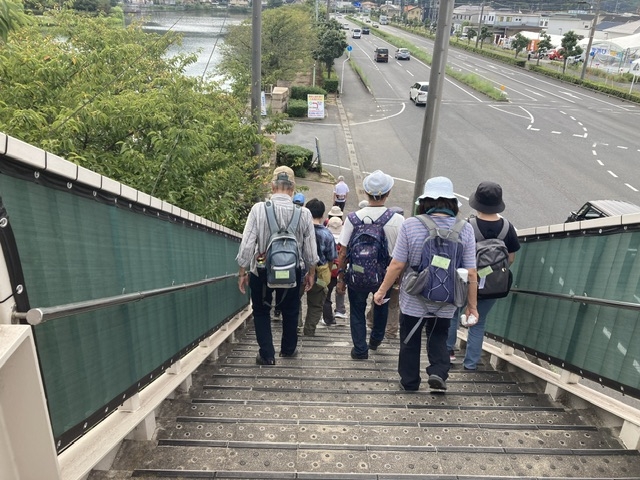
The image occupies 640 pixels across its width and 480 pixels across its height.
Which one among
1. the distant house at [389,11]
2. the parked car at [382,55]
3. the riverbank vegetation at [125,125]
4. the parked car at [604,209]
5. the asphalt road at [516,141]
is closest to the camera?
the riverbank vegetation at [125,125]

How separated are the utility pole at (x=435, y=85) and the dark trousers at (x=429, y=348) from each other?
191 inches

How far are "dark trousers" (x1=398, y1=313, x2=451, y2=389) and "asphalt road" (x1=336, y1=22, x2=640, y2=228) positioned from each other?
7.30 m

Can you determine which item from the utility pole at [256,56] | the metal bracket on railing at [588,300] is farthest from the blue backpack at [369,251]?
the utility pole at [256,56]

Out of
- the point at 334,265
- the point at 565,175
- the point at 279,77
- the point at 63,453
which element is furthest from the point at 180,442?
the point at 279,77

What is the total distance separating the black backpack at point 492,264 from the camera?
3.73 m

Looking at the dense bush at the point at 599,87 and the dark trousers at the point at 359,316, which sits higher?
the dark trousers at the point at 359,316

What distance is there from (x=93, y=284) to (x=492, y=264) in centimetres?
274

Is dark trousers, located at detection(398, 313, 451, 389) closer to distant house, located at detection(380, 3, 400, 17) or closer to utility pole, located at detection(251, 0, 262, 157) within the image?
utility pole, located at detection(251, 0, 262, 157)

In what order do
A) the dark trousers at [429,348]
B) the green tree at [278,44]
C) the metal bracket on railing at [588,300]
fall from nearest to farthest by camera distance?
the metal bracket on railing at [588,300], the dark trousers at [429,348], the green tree at [278,44]

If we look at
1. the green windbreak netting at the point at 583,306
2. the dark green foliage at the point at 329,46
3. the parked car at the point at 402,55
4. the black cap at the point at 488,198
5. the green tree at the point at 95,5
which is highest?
the green tree at the point at 95,5

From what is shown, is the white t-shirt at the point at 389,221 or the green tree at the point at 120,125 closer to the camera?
the white t-shirt at the point at 389,221

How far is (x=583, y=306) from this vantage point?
134 inches

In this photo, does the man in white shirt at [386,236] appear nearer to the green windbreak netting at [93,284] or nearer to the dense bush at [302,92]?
the green windbreak netting at [93,284]

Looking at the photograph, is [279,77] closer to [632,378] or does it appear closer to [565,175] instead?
[565,175]
